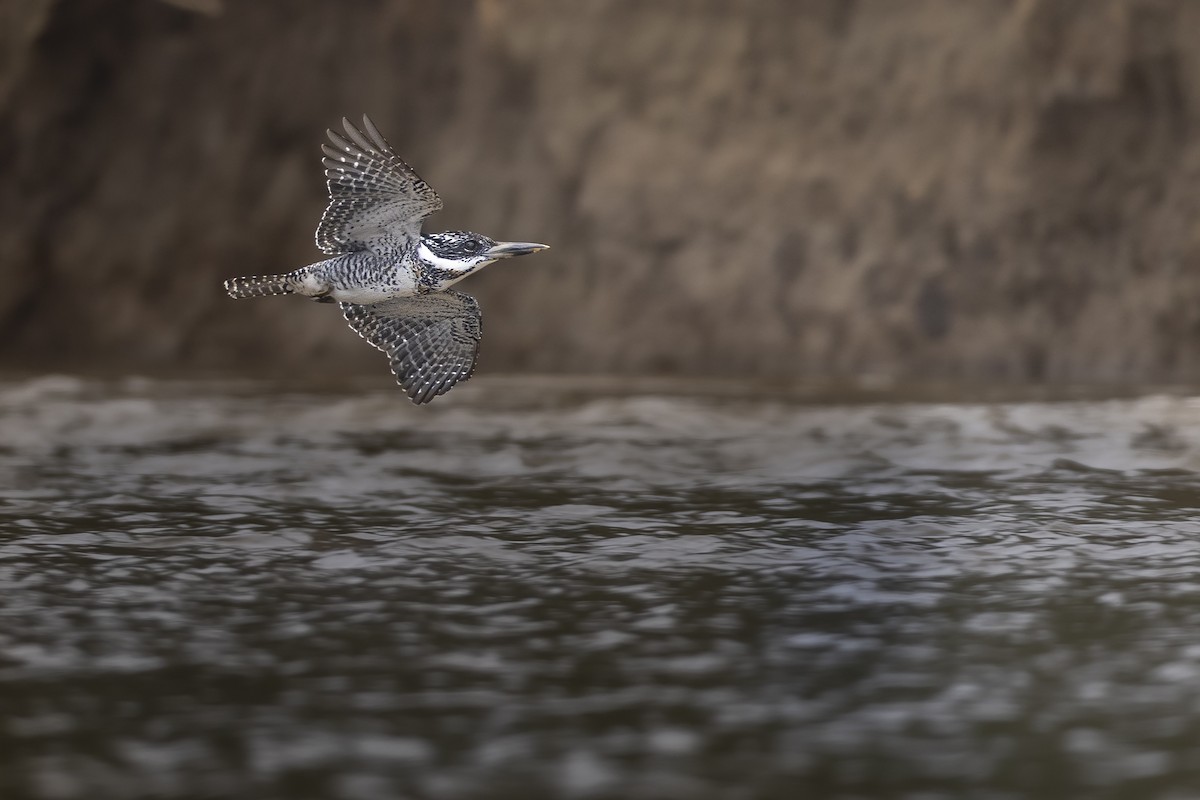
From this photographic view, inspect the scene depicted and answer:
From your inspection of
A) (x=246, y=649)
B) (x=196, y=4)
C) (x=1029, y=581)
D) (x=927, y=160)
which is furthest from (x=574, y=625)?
(x=196, y=4)

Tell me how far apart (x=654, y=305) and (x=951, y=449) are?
7.42 feet

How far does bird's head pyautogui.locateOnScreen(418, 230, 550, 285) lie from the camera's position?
14.7 ft

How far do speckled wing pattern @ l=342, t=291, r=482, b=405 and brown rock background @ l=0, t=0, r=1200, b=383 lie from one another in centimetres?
262

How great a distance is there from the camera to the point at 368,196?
15.0 feet

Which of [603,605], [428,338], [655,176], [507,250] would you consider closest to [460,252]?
[507,250]

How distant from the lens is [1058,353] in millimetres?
7129

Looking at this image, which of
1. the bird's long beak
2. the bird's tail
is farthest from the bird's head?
the bird's tail

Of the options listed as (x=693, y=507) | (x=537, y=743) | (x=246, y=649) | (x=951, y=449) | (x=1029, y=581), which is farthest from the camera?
(x=951, y=449)

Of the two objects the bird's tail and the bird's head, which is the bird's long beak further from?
the bird's tail

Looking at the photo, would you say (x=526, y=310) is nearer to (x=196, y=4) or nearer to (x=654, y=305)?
(x=654, y=305)

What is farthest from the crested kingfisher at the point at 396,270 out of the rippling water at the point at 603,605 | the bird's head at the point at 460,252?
the rippling water at the point at 603,605

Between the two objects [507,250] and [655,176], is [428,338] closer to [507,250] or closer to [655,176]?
[507,250]

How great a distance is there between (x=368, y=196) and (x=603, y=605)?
1.63 meters

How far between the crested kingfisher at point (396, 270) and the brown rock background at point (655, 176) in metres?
2.64
